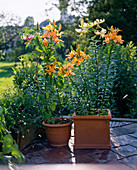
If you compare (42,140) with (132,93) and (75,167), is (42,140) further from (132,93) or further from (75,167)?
(132,93)

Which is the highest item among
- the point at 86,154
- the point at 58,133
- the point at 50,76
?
the point at 50,76

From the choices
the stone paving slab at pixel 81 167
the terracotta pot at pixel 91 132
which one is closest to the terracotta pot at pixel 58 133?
the terracotta pot at pixel 91 132

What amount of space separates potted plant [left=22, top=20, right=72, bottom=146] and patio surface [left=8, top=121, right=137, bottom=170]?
0.19 m

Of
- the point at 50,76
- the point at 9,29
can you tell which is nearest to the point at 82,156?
the point at 50,76

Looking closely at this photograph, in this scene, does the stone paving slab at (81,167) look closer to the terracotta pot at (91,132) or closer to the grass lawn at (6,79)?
the terracotta pot at (91,132)

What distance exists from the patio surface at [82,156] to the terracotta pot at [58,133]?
0.08 meters

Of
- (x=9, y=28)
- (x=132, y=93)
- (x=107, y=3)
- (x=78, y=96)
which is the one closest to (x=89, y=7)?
(x=107, y=3)

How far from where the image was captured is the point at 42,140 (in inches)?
120

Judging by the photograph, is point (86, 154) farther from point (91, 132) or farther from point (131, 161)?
point (131, 161)

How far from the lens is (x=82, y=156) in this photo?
2.52 metres

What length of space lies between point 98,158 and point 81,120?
501 mm

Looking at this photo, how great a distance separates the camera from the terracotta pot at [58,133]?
278 cm

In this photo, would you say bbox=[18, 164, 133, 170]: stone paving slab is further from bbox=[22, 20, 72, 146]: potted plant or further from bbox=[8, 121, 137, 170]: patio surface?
bbox=[22, 20, 72, 146]: potted plant

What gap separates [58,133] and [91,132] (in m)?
0.42
